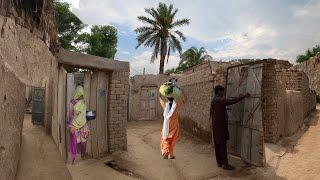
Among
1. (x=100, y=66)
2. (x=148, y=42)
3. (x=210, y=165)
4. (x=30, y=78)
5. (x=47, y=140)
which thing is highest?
(x=148, y=42)

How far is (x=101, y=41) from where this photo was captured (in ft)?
94.3

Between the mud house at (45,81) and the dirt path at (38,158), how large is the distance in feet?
0.81

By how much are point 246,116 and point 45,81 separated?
4455mm

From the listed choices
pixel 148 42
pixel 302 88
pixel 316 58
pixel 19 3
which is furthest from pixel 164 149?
pixel 148 42

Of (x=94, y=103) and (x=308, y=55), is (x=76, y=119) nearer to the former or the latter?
(x=94, y=103)

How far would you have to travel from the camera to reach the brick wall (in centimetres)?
906

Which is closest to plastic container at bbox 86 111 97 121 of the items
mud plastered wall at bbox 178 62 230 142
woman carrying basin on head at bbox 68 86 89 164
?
woman carrying basin on head at bbox 68 86 89 164

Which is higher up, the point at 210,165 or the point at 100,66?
the point at 100,66

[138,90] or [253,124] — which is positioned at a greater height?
[138,90]

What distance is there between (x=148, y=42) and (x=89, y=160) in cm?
1923

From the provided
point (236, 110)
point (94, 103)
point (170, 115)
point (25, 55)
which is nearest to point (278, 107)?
point (236, 110)

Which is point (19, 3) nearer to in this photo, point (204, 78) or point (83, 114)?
point (83, 114)

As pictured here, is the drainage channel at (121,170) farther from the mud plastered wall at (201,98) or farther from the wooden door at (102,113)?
the mud plastered wall at (201,98)

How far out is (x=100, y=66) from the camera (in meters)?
8.45
